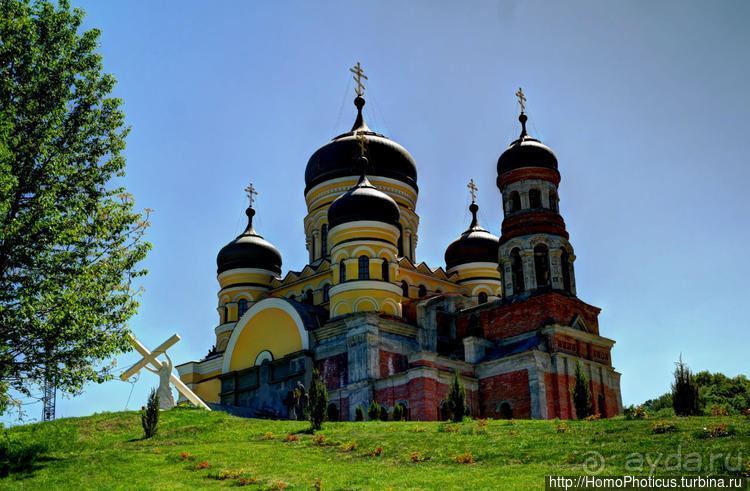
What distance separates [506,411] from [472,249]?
12413 millimetres

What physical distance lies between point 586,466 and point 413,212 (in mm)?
24791

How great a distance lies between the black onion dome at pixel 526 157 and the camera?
29395 millimetres

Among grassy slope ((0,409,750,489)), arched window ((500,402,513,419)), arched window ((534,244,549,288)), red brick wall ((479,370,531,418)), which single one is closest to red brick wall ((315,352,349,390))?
red brick wall ((479,370,531,418))

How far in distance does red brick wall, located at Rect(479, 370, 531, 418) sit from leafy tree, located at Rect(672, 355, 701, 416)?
29.0ft

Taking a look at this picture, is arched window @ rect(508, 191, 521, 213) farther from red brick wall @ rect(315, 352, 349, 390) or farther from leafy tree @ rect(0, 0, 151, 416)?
leafy tree @ rect(0, 0, 151, 416)

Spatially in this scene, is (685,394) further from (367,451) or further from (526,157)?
(526,157)

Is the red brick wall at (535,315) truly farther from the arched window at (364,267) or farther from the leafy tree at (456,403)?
the leafy tree at (456,403)

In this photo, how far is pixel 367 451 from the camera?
610 inches

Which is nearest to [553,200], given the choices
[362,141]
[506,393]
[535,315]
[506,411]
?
[535,315]

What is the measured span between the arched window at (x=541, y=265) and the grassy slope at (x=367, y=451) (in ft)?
34.7

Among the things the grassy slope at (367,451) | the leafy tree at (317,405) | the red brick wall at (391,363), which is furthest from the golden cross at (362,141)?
the grassy slope at (367,451)

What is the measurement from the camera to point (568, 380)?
86.4 feet

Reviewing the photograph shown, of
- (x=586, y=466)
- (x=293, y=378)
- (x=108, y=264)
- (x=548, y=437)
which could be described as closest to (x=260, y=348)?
(x=293, y=378)

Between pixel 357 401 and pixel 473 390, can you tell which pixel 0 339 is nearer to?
pixel 357 401
